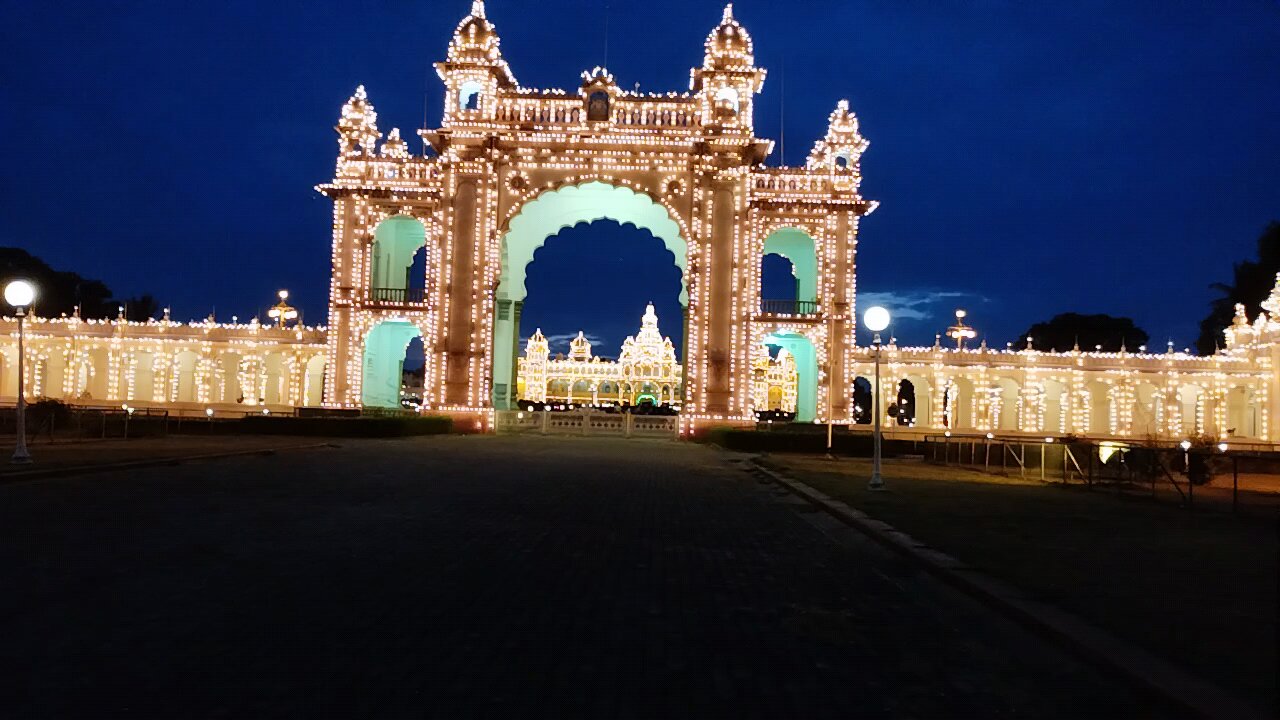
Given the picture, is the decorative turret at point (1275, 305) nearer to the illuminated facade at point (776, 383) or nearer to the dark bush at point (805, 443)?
the dark bush at point (805, 443)

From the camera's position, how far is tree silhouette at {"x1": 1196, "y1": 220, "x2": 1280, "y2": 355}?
56756mm

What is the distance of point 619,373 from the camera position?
100750 mm

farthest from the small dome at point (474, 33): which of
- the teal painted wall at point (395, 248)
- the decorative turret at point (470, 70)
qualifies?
the teal painted wall at point (395, 248)

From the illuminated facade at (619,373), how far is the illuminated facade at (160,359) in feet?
168

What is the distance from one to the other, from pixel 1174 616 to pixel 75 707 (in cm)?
672

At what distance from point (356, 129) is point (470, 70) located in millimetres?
6323

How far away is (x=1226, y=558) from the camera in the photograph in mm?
9422

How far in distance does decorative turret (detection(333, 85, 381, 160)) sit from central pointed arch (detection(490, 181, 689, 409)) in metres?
7.88

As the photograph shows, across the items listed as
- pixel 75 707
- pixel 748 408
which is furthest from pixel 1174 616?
pixel 748 408

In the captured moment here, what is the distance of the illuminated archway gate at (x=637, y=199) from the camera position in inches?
1556

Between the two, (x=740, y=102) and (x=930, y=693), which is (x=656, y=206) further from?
(x=930, y=693)

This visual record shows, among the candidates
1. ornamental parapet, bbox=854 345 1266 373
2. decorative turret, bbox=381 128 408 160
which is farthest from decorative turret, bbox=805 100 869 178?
decorative turret, bbox=381 128 408 160

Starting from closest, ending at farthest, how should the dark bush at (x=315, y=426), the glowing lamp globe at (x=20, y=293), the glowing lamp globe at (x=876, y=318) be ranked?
the glowing lamp globe at (x=20, y=293)
the glowing lamp globe at (x=876, y=318)
the dark bush at (x=315, y=426)

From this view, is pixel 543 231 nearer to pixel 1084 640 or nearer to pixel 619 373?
pixel 1084 640
